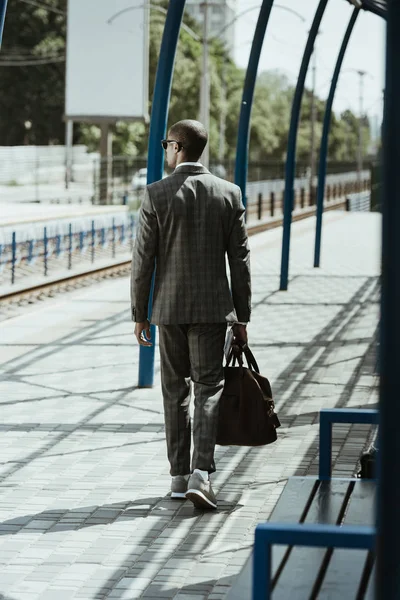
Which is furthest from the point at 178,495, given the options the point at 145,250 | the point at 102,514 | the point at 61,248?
the point at 61,248

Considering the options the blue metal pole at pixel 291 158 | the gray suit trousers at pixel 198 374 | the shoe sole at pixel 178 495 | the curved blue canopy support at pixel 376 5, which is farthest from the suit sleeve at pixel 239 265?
the blue metal pole at pixel 291 158

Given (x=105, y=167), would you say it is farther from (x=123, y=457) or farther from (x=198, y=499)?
(x=198, y=499)

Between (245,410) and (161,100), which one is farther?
(161,100)

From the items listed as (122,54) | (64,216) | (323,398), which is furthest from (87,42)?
(323,398)

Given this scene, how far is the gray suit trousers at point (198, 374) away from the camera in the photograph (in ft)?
18.9

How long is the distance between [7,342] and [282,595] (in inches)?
351

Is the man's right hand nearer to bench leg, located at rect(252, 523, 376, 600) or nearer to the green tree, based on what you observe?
bench leg, located at rect(252, 523, 376, 600)

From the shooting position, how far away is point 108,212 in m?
25.3

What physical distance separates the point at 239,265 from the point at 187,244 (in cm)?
27

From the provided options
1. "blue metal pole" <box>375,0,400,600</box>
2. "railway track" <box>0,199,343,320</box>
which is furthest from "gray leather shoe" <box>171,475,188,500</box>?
"railway track" <box>0,199,343,320</box>

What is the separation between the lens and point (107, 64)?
41.0 metres

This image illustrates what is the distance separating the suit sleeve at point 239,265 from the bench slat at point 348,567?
1.71 metres

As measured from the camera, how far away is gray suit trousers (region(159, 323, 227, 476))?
5746mm

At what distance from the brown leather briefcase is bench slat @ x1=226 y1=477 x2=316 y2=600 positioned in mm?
1223
